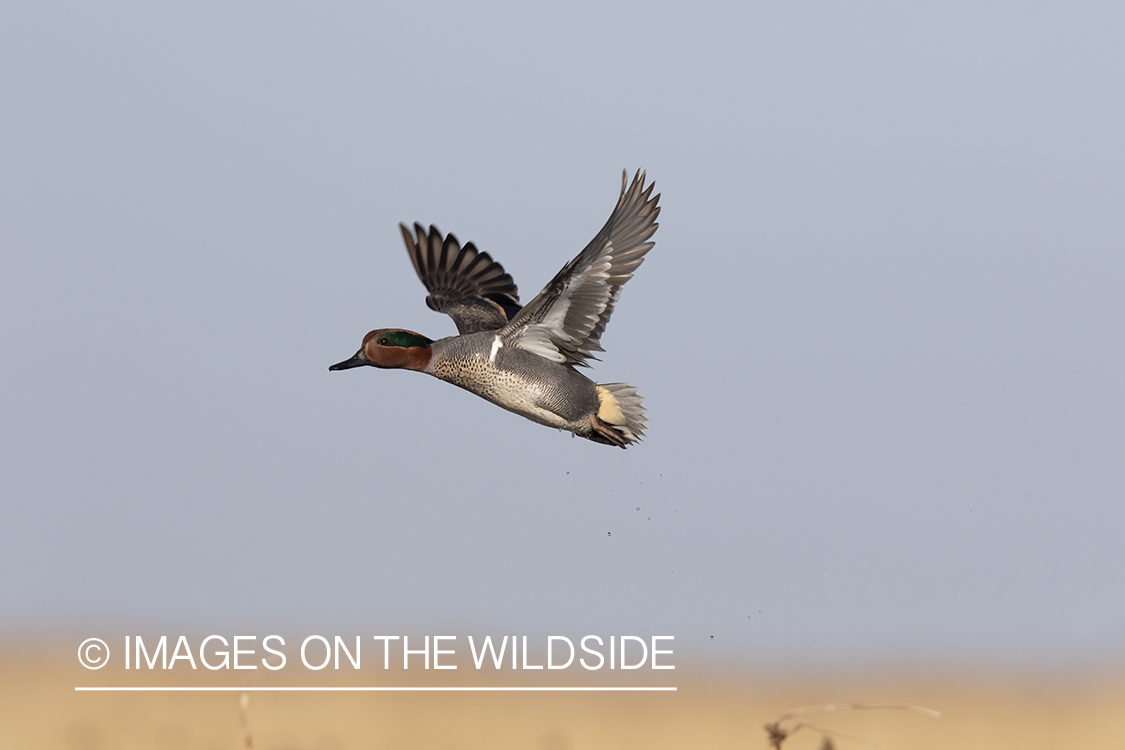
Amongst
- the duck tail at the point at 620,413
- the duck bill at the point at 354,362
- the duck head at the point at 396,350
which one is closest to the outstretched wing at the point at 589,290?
the duck tail at the point at 620,413

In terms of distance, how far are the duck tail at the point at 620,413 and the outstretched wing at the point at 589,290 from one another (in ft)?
1.34

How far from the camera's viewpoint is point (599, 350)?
690 centimetres

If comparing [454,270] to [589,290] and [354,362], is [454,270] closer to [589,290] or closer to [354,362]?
[354,362]

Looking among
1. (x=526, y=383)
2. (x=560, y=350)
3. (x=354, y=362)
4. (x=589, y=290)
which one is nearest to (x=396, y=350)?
(x=354, y=362)

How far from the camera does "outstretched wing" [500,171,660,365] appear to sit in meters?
6.48

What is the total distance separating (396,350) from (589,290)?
4.69 ft

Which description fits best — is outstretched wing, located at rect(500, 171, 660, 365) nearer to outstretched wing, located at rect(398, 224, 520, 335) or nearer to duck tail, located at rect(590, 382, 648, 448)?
duck tail, located at rect(590, 382, 648, 448)

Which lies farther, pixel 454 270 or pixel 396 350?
pixel 454 270

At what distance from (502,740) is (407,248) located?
3790 millimetres

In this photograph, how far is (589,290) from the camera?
6.68 meters

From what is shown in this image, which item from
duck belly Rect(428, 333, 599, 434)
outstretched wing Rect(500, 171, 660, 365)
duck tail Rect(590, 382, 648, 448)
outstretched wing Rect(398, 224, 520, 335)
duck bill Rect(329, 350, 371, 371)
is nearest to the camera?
outstretched wing Rect(500, 171, 660, 365)

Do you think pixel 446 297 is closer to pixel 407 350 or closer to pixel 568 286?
pixel 407 350

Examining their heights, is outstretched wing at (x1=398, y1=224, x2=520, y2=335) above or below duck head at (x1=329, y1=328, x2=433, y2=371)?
above

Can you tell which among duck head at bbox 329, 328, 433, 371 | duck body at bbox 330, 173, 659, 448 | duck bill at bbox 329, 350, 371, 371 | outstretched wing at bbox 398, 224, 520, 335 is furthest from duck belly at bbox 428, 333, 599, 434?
outstretched wing at bbox 398, 224, 520, 335
